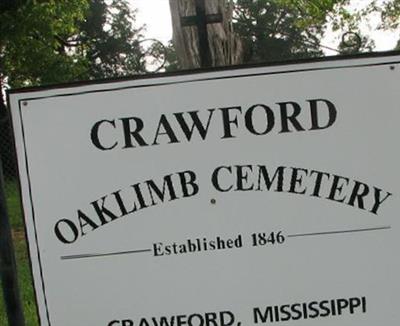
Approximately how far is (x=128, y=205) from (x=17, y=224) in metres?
8.00

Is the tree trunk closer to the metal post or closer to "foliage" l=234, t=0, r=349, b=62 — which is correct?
"foliage" l=234, t=0, r=349, b=62

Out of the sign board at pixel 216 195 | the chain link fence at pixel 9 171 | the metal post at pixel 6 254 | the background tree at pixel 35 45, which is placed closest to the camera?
the sign board at pixel 216 195

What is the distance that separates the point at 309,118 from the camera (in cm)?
211

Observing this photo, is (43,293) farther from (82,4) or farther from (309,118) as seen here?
(82,4)

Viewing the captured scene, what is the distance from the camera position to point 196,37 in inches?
92.3

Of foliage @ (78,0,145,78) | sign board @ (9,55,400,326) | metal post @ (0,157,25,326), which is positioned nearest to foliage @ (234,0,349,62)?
sign board @ (9,55,400,326)

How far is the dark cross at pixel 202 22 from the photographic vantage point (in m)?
2.26

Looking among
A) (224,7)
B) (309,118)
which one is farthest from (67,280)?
(224,7)

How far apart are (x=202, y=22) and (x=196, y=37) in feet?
0.30

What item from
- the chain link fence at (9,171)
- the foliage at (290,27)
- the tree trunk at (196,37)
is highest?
the foliage at (290,27)

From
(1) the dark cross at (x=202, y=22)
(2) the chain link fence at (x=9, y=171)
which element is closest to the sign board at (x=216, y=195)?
(1) the dark cross at (x=202, y=22)

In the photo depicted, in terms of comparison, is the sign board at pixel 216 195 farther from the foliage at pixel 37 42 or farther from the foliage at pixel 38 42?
the foliage at pixel 37 42

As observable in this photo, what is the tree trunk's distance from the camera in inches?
91.4

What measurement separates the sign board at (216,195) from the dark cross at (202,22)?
0.23 metres
